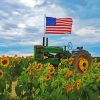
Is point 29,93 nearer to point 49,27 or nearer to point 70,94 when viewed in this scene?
point 70,94

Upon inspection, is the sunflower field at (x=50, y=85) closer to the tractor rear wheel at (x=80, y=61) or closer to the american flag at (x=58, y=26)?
the tractor rear wheel at (x=80, y=61)

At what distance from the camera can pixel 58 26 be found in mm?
22516

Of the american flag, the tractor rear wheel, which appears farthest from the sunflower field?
the american flag

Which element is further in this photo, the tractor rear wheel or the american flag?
the american flag

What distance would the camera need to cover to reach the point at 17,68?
914 inches

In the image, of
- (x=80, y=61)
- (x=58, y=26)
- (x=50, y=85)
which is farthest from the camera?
(x=58, y=26)

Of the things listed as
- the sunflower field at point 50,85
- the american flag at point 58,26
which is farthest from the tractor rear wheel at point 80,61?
the sunflower field at point 50,85

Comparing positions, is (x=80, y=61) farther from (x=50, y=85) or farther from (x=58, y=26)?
(x=50, y=85)

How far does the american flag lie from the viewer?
22.5 metres

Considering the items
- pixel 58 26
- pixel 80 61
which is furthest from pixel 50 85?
pixel 58 26

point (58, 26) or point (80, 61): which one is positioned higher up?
point (58, 26)

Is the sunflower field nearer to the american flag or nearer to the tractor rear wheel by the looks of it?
the tractor rear wheel

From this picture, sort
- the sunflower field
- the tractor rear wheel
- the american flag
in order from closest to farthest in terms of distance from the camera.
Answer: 1. the sunflower field
2. the tractor rear wheel
3. the american flag

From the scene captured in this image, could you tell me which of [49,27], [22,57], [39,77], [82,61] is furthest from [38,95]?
[22,57]
